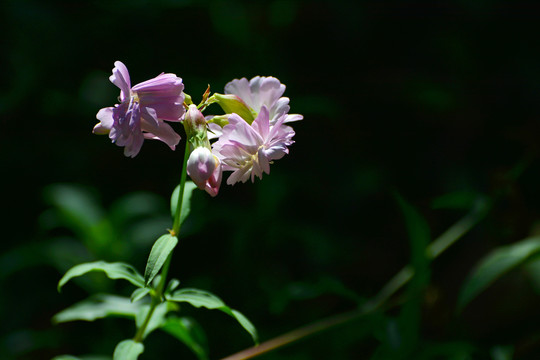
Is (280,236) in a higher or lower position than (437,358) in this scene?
higher

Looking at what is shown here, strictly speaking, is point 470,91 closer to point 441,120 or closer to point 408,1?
point 441,120

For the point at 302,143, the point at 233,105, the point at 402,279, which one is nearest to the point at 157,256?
the point at 233,105

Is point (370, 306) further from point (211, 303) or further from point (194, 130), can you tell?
point (194, 130)

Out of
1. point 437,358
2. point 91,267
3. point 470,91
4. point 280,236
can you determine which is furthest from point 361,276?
point 91,267

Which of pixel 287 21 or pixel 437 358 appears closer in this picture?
pixel 437 358

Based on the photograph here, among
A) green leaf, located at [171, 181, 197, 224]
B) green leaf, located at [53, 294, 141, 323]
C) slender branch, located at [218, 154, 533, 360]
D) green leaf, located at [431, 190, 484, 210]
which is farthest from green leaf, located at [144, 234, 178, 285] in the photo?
green leaf, located at [431, 190, 484, 210]

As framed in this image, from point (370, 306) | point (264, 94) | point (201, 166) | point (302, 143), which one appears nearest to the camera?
point (201, 166)
